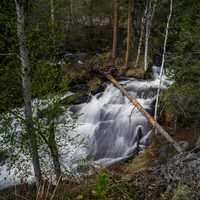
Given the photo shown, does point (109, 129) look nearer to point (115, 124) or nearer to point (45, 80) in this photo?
point (115, 124)

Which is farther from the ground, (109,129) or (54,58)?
(54,58)

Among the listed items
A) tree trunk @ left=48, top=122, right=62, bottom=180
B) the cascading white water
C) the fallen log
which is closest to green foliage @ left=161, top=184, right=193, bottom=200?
tree trunk @ left=48, top=122, right=62, bottom=180

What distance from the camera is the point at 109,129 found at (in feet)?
52.8

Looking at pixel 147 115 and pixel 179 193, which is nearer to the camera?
pixel 179 193

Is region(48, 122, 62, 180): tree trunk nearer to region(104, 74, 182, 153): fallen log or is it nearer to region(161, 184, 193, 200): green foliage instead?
region(104, 74, 182, 153): fallen log

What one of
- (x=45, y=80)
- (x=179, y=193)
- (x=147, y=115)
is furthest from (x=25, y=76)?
(x=147, y=115)

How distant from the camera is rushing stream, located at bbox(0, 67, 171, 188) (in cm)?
1440

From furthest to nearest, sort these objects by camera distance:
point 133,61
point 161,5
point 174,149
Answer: point 133,61
point 161,5
point 174,149

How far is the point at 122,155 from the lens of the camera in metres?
14.6

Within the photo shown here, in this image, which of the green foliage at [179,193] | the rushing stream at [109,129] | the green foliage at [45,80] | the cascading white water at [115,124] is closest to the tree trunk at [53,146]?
the green foliage at [45,80]

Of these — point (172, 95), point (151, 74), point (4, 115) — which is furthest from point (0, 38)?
point (151, 74)

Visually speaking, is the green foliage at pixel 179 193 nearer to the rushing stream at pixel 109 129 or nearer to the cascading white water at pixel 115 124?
the rushing stream at pixel 109 129

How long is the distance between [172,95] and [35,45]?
6.65 m

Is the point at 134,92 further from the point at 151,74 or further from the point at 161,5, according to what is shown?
the point at 161,5
